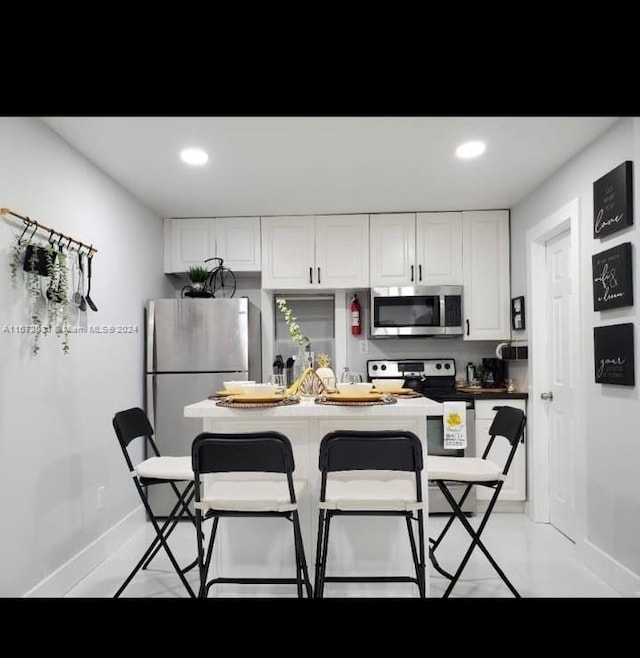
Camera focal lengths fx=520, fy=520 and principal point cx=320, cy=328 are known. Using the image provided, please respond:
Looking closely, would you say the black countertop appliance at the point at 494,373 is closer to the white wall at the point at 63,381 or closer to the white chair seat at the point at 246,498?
the white chair seat at the point at 246,498

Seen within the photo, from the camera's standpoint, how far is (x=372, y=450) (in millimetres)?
1880

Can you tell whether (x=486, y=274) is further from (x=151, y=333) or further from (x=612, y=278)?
(x=151, y=333)

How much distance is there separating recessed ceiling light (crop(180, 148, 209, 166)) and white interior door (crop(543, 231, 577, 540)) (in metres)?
2.34

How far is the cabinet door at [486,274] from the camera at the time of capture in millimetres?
4195

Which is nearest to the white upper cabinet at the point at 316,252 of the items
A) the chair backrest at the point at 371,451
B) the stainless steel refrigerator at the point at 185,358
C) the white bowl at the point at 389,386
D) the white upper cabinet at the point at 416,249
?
the white upper cabinet at the point at 416,249

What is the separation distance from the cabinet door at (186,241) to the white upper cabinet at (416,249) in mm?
1401

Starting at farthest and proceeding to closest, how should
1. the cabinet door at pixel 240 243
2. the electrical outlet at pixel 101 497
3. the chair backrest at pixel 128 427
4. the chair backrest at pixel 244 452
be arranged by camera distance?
the cabinet door at pixel 240 243 → the electrical outlet at pixel 101 497 → the chair backrest at pixel 128 427 → the chair backrest at pixel 244 452

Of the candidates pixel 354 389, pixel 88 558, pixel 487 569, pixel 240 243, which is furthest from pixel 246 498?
pixel 240 243

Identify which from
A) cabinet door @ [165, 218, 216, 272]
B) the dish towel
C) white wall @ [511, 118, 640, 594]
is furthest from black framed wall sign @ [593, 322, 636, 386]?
cabinet door @ [165, 218, 216, 272]

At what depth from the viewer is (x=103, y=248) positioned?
3.23 m

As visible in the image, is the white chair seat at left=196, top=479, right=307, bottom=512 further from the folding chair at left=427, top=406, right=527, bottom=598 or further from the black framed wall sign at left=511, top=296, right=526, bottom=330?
the black framed wall sign at left=511, top=296, right=526, bottom=330

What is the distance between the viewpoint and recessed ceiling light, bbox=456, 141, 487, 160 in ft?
9.43

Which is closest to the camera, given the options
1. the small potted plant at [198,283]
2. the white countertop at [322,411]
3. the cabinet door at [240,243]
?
the white countertop at [322,411]
